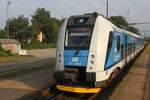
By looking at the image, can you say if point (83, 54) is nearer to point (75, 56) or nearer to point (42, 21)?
point (75, 56)

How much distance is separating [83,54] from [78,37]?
844 mm

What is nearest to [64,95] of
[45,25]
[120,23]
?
[120,23]

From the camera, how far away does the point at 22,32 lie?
316 ft

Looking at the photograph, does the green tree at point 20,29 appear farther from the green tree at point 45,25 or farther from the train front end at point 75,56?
the train front end at point 75,56

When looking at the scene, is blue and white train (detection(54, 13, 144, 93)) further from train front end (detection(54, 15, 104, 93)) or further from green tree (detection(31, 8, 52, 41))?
green tree (detection(31, 8, 52, 41))

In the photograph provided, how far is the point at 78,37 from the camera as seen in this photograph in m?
13.4

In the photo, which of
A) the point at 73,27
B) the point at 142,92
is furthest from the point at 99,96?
the point at 73,27

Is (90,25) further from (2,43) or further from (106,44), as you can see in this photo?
(2,43)

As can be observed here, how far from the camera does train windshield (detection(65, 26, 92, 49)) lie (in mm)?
13172

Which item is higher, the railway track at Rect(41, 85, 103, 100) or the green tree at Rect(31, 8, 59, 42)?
the green tree at Rect(31, 8, 59, 42)

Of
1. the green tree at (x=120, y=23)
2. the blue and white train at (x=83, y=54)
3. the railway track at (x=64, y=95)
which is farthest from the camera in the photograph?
the green tree at (x=120, y=23)

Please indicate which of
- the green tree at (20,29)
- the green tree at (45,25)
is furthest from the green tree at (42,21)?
the green tree at (20,29)

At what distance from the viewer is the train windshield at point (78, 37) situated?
519 inches

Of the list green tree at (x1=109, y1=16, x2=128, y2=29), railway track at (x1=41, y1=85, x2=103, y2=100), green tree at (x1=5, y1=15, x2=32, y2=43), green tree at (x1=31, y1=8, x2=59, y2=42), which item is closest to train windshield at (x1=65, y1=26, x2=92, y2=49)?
railway track at (x1=41, y1=85, x2=103, y2=100)
